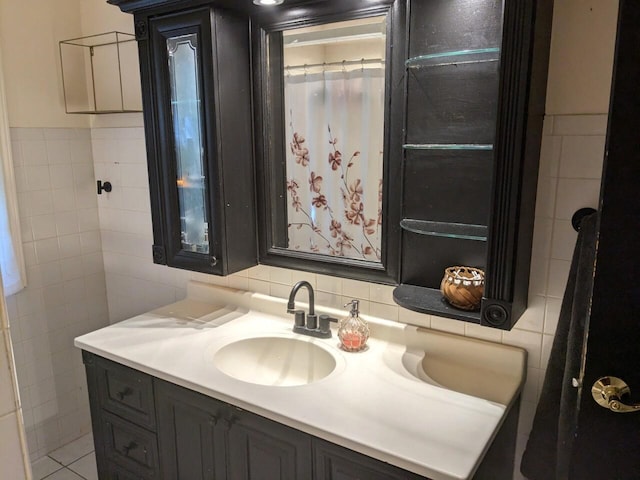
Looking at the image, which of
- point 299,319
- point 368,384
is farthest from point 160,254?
point 368,384

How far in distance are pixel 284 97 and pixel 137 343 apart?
94 cm

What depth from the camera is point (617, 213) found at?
2.70 feet

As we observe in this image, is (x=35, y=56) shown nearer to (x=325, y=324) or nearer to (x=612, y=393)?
(x=325, y=324)

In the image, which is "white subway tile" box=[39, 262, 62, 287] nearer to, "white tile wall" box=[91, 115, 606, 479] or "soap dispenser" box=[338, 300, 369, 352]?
"white tile wall" box=[91, 115, 606, 479]

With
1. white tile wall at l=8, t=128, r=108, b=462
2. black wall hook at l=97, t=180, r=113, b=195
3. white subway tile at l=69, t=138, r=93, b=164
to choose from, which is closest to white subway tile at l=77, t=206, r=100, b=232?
white tile wall at l=8, t=128, r=108, b=462

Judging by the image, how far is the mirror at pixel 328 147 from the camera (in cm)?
152

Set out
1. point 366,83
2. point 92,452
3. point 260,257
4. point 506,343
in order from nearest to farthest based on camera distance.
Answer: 1. point 506,343
2. point 366,83
3. point 260,257
4. point 92,452

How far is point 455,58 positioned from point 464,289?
613 mm

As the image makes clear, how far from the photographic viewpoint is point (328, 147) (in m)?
1.65

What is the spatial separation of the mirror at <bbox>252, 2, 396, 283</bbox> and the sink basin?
0.88ft

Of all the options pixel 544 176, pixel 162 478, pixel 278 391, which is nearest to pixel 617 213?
pixel 544 176

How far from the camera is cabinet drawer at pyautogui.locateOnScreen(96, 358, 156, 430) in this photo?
59.9 inches

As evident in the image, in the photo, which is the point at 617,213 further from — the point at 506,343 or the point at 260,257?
the point at 260,257

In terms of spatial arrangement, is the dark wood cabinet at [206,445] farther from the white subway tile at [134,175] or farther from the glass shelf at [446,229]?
the white subway tile at [134,175]
